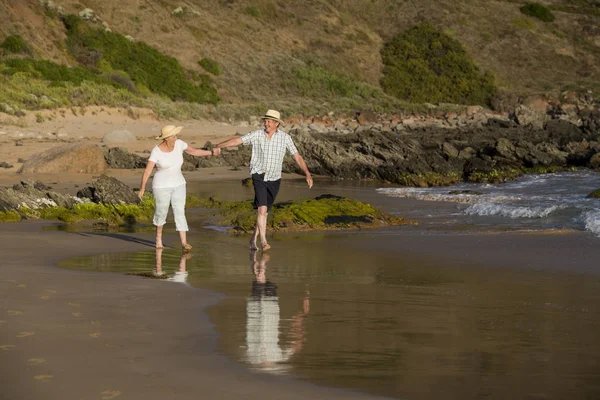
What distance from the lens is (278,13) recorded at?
6700 centimetres

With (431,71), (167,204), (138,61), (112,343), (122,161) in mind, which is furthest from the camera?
(431,71)

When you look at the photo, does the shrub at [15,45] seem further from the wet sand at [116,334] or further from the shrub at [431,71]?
the wet sand at [116,334]

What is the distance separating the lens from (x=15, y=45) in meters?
42.3

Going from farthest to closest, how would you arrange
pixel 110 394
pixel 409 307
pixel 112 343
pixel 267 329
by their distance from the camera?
pixel 409 307, pixel 267 329, pixel 112 343, pixel 110 394

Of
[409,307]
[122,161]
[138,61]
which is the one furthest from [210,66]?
[409,307]

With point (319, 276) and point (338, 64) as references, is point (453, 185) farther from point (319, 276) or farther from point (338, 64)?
point (338, 64)

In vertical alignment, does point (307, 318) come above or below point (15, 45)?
below

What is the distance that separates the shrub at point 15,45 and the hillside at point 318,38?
2.48 feet

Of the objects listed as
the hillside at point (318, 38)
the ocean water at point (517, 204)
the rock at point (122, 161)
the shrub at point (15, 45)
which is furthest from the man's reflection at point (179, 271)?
the hillside at point (318, 38)

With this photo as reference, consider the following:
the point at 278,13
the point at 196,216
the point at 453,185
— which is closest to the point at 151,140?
the point at 453,185

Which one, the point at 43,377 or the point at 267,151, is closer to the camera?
the point at 43,377

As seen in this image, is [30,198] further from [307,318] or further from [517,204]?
[307,318]

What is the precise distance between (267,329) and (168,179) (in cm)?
493

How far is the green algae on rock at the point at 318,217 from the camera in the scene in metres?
12.8
